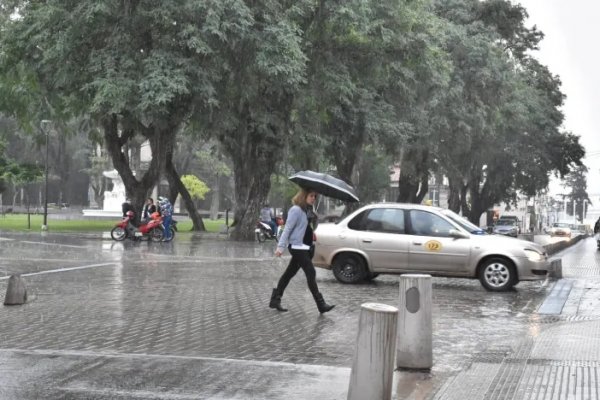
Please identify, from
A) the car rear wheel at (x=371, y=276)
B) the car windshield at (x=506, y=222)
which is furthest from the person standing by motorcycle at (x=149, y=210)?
the car windshield at (x=506, y=222)

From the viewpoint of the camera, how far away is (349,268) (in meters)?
15.2

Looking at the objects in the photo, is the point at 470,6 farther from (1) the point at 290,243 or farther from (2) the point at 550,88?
(1) the point at 290,243

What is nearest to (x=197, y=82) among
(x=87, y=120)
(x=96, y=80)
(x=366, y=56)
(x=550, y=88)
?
(x=96, y=80)

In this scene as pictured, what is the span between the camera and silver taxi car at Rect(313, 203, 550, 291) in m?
14.4

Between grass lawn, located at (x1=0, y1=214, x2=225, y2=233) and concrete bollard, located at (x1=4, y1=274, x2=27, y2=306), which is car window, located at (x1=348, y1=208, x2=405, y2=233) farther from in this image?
grass lawn, located at (x1=0, y1=214, x2=225, y2=233)

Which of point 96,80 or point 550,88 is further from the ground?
point 550,88

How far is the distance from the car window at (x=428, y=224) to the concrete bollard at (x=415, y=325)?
24.9ft

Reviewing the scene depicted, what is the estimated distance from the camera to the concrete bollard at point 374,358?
5.55 meters

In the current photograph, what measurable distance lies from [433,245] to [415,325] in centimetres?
754

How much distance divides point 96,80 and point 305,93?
27.8 ft

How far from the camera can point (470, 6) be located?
45469mm

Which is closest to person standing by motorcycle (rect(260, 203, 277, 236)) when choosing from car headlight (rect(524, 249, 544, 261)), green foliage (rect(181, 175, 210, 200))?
car headlight (rect(524, 249, 544, 261))

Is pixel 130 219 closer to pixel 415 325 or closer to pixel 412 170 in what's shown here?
pixel 412 170

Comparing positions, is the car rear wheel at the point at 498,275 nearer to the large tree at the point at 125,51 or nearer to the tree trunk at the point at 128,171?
the large tree at the point at 125,51
